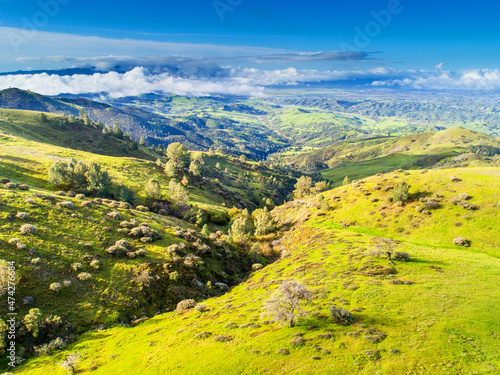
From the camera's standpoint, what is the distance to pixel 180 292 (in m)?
40.9

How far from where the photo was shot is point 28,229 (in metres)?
39.4

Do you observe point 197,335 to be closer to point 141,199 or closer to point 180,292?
point 180,292

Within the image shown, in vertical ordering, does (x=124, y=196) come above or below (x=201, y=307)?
above

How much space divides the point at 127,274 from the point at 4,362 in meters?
16.1

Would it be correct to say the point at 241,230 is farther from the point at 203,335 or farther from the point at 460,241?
the point at 460,241

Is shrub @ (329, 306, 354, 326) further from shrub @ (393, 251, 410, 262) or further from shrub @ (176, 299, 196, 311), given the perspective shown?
shrub @ (393, 251, 410, 262)

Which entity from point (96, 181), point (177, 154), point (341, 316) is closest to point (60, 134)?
point (177, 154)

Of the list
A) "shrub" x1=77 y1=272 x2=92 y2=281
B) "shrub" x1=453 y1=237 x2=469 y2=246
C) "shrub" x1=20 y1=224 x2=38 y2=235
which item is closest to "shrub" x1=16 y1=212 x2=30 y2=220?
"shrub" x1=20 y1=224 x2=38 y2=235

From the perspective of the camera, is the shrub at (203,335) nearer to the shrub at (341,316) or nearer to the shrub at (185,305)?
the shrub at (185,305)

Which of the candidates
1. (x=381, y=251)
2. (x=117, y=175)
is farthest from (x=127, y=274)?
(x=117, y=175)

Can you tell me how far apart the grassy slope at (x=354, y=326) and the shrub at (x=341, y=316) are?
2.58 ft

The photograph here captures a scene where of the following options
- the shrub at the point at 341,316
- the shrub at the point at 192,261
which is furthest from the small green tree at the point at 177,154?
the shrub at the point at 341,316

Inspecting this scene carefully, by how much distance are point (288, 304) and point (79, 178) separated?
85011 mm

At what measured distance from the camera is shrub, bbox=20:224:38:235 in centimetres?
3906
